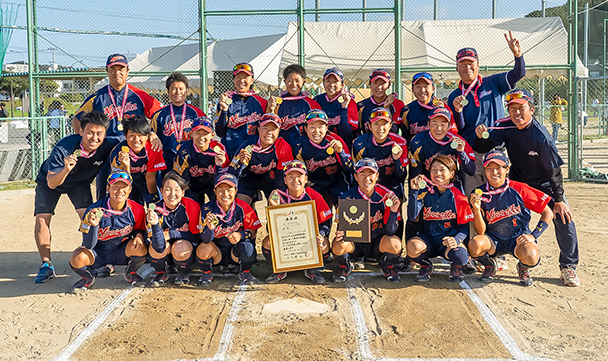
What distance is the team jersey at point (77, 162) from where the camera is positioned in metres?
5.56

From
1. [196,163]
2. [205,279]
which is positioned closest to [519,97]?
[196,163]

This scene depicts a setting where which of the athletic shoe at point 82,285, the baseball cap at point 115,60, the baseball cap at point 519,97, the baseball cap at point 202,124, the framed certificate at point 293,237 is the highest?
the baseball cap at point 115,60

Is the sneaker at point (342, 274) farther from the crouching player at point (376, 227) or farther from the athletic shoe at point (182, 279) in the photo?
the athletic shoe at point (182, 279)

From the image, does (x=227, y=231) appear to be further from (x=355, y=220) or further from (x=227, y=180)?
(x=355, y=220)

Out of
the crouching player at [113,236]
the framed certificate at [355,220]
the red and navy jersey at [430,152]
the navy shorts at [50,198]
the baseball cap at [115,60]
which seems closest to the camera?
the crouching player at [113,236]

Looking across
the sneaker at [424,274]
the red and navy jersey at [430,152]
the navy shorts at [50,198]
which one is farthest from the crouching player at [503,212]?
the navy shorts at [50,198]

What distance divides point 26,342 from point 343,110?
12.8ft

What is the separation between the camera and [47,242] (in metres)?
5.66

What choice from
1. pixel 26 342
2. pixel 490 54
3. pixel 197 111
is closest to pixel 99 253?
pixel 26 342

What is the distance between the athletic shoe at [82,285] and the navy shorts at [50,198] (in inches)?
38.3

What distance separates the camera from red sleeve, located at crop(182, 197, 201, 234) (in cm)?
533

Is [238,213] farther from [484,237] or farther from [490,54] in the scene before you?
[490,54]

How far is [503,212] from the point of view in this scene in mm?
5180

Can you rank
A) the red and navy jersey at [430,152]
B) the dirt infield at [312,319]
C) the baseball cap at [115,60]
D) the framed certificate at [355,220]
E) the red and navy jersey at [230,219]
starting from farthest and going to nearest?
1. the baseball cap at [115,60]
2. the red and navy jersey at [430,152]
3. the red and navy jersey at [230,219]
4. the framed certificate at [355,220]
5. the dirt infield at [312,319]
